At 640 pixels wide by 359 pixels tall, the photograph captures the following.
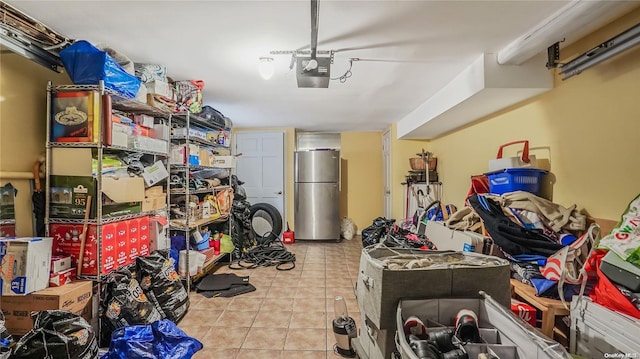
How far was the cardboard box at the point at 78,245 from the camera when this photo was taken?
1.97m

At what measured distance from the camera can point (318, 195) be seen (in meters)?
5.53

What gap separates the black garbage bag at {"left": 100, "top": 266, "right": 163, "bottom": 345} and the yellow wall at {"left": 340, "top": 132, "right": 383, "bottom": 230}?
14.5 feet

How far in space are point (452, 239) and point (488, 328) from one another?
1.69 m

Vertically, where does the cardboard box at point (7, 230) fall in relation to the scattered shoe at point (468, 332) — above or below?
above

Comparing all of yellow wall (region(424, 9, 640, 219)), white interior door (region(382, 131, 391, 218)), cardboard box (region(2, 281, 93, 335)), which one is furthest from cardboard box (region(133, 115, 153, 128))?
white interior door (region(382, 131, 391, 218))

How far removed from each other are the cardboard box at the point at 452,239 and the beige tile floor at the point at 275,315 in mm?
1031

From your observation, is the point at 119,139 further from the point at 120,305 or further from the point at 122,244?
the point at 120,305

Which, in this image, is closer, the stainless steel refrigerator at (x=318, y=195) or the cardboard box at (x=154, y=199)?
the cardboard box at (x=154, y=199)

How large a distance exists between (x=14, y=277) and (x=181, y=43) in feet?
5.77

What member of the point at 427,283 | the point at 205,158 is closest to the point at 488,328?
the point at 427,283

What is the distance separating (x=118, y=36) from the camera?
2033mm

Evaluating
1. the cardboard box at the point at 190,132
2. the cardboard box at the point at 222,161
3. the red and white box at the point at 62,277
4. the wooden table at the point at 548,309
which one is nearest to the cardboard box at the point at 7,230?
the red and white box at the point at 62,277

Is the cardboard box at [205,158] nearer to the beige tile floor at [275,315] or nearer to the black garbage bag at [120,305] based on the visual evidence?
the beige tile floor at [275,315]

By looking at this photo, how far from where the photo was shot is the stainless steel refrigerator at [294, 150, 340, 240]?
550 cm
